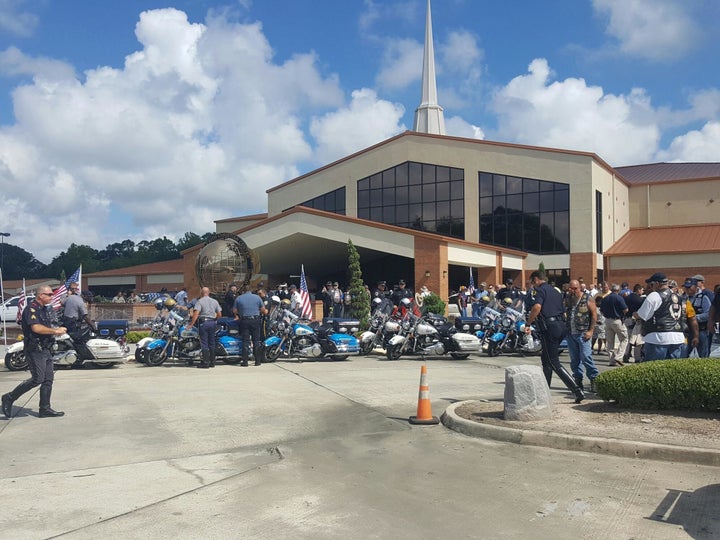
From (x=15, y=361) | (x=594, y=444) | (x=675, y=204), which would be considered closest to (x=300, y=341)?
(x=15, y=361)

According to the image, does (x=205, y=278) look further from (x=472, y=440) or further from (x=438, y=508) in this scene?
(x=438, y=508)

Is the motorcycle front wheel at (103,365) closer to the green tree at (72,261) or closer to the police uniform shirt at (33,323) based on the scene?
the police uniform shirt at (33,323)

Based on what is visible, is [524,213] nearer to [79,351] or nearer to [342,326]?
[342,326]

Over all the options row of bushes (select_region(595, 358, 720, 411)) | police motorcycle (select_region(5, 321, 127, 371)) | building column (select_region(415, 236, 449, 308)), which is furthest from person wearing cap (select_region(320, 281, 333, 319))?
row of bushes (select_region(595, 358, 720, 411))

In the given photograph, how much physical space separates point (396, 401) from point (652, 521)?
210 inches

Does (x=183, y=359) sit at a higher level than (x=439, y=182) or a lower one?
lower

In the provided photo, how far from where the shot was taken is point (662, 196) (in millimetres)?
43500

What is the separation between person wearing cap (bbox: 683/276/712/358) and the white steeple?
4073cm

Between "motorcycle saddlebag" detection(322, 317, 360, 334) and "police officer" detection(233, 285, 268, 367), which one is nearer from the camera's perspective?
"police officer" detection(233, 285, 268, 367)

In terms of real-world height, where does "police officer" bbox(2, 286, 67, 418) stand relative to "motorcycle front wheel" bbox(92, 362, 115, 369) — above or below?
above

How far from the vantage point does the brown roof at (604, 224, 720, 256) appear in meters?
37.1

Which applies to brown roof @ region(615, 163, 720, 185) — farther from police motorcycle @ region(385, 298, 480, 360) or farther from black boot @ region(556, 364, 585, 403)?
black boot @ region(556, 364, 585, 403)

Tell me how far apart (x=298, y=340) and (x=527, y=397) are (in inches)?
343

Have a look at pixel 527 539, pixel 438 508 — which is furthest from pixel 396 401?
pixel 527 539
